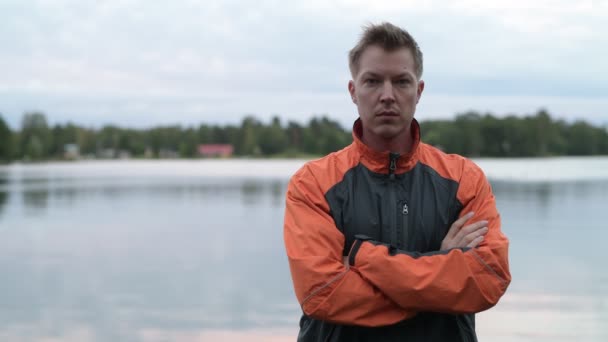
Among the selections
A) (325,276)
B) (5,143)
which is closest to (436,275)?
(325,276)

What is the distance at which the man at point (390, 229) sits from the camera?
2271 mm

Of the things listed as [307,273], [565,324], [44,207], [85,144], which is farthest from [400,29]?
[85,144]

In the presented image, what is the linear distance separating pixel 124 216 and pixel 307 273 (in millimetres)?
14350

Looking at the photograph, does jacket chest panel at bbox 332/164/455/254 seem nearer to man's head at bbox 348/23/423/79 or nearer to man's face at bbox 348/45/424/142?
man's face at bbox 348/45/424/142

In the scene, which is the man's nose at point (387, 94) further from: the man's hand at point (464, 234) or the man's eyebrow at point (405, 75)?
the man's hand at point (464, 234)

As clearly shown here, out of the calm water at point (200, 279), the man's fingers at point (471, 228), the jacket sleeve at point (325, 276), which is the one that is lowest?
the calm water at point (200, 279)

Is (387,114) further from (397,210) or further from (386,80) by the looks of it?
(397,210)

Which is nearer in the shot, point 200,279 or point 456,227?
point 456,227

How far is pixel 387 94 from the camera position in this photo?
2.37 meters

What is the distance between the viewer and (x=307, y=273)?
7.66 ft

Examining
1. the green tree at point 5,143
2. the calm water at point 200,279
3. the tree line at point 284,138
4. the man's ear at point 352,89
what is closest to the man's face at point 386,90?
the man's ear at point 352,89

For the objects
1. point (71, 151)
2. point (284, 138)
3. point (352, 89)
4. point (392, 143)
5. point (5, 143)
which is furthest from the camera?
point (71, 151)

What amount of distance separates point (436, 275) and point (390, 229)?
0.25 m

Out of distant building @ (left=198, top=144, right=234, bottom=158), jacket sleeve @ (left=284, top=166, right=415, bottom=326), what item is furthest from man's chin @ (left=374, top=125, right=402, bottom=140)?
distant building @ (left=198, top=144, right=234, bottom=158)
